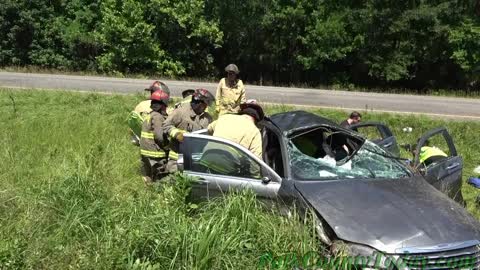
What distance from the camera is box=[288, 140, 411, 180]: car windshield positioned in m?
5.20

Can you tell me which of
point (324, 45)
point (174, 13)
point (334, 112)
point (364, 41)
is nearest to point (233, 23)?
point (174, 13)

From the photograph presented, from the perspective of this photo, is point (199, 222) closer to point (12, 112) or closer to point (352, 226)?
point (352, 226)

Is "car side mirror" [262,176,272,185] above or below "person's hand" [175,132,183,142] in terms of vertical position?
below

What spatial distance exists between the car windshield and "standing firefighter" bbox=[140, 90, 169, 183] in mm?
2062

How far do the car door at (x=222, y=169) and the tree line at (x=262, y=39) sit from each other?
26603 millimetres

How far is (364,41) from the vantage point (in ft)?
102

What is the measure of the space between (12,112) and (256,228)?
10.3 meters

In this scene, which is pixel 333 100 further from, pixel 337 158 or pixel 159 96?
pixel 337 158

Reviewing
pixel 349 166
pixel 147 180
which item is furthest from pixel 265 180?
pixel 147 180

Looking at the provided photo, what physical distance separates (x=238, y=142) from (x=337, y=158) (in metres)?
1.27

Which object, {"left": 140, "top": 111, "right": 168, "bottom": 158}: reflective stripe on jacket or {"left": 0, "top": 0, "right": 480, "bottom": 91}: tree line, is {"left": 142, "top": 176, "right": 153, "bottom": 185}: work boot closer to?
{"left": 140, "top": 111, "right": 168, "bottom": 158}: reflective stripe on jacket

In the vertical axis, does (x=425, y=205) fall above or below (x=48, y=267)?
above

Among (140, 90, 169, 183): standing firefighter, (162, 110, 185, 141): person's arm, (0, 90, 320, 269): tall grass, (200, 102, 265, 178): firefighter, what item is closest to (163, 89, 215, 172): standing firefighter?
(162, 110, 185, 141): person's arm

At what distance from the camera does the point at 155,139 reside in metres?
6.91
